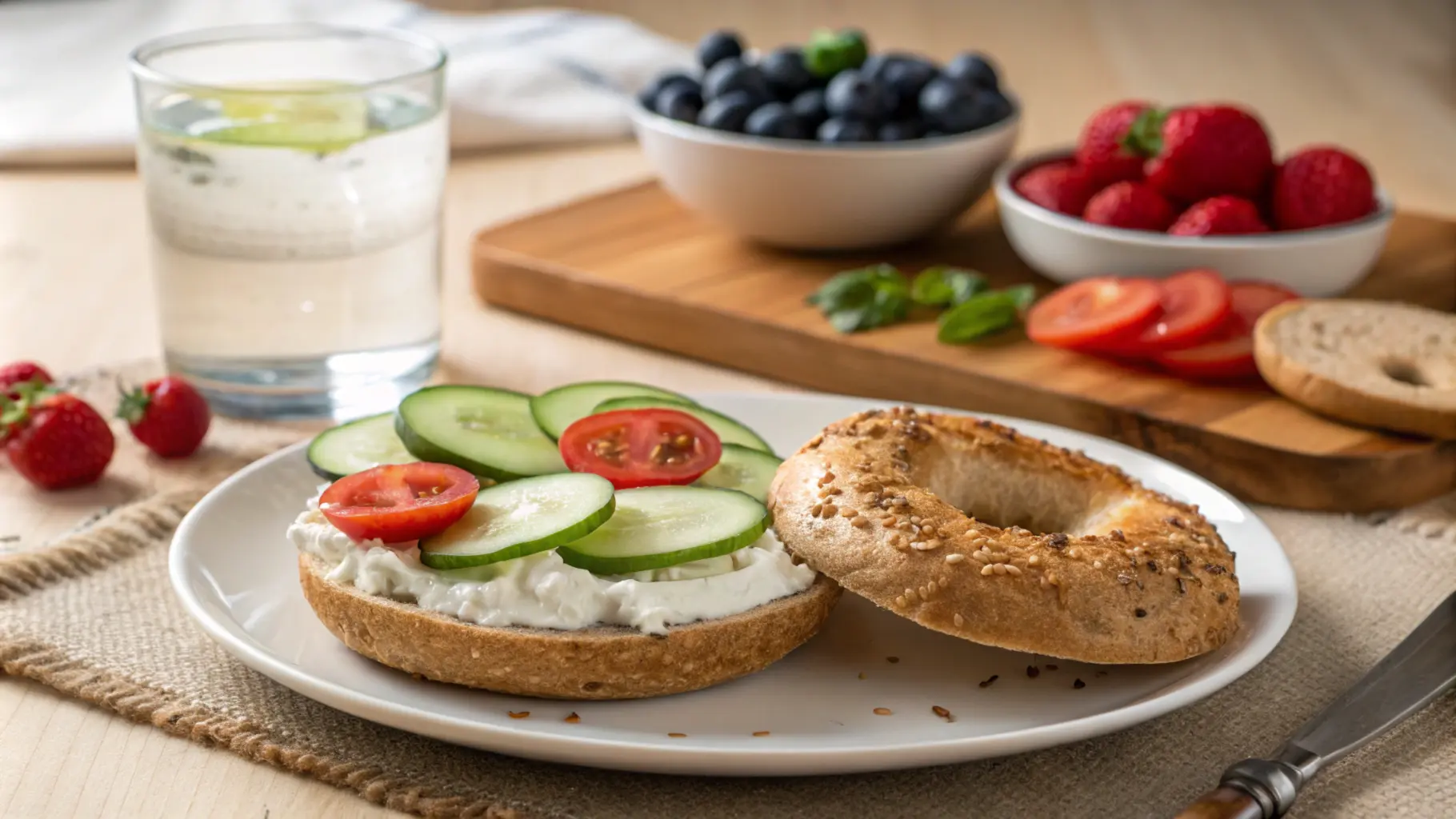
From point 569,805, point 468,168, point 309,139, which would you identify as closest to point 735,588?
point 569,805

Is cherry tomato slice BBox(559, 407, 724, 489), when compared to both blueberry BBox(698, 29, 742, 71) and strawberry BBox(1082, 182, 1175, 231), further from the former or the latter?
blueberry BBox(698, 29, 742, 71)

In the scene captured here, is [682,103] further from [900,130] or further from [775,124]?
[900,130]

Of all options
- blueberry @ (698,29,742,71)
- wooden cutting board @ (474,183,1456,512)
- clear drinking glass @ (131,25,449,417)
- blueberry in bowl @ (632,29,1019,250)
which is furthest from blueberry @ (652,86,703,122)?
clear drinking glass @ (131,25,449,417)

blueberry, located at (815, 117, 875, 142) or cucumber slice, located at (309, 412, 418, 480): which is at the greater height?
blueberry, located at (815, 117, 875, 142)

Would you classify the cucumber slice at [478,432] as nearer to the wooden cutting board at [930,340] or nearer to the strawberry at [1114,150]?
the wooden cutting board at [930,340]

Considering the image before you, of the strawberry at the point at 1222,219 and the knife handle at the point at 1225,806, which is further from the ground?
the strawberry at the point at 1222,219

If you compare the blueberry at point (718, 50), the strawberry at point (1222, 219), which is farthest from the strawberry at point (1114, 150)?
the blueberry at point (718, 50)
